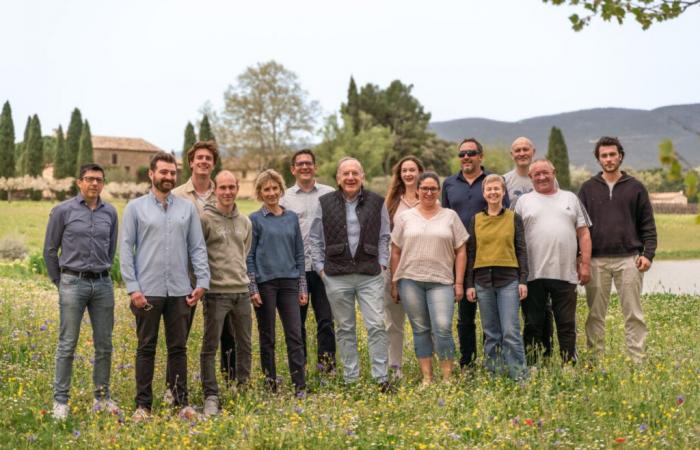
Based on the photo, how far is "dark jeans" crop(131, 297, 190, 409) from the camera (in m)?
6.62

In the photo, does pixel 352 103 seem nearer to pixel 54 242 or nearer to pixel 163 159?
pixel 163 159

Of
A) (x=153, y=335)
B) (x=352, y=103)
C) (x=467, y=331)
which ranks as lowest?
(x=467, y=331)

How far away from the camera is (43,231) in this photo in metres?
34.2

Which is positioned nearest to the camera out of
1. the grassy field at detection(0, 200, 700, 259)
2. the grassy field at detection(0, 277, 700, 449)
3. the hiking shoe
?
the grassy field at detection(0, 277, 700, 449)

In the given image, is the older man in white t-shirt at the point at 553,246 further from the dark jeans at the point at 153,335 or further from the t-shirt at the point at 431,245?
the dark jeans at the point at 153,335

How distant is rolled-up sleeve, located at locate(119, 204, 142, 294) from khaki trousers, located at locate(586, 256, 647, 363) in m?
4.50

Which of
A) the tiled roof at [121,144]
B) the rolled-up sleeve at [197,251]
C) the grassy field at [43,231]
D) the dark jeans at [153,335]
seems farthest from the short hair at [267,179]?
the tiled roof at [121,144]

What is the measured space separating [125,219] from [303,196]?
217 cm

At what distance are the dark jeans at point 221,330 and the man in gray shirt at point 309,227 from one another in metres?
0.95

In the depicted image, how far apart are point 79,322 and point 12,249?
1885cm

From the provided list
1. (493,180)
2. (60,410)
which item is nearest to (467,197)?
(493,180)

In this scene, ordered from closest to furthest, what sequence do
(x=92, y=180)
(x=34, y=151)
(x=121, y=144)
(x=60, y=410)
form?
(x=60, y=410), (x=92, y=180), (x=34, y=151), (x=121, y=144)

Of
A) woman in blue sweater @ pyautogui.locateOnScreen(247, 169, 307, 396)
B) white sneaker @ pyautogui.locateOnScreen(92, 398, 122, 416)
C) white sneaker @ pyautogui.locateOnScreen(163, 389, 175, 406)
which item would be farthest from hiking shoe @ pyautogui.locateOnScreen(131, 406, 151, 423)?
woman in blue sweater @ pyautogui.locateOnScreen(247, 169, 307, 396)

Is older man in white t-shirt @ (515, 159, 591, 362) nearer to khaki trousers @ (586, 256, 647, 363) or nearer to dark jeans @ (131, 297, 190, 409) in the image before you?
khaki trousers @ (586, 256, 647, 363)
